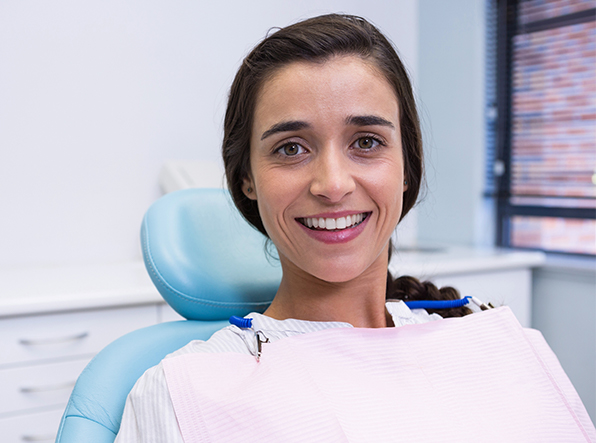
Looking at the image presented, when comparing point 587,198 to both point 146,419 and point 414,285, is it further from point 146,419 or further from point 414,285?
point 146,419

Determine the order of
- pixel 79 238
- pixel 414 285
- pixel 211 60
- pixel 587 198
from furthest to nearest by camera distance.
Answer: pixel 587 198
pixel 211 60
pixel 79 238
pixel 414 285

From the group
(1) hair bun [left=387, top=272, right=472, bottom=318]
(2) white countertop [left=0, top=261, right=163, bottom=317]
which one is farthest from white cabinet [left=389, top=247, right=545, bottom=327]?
(2) white countertop [left=0, top=261, right=163, bottom=317]

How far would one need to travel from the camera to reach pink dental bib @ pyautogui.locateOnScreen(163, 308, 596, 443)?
2.10 feet

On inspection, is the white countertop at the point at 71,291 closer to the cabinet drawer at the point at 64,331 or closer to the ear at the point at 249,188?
the cabinet drawer at the point at 64,331

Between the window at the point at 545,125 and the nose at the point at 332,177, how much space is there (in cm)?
190

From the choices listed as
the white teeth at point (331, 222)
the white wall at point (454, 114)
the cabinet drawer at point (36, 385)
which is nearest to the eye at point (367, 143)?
the white teeth at point (331, 222)

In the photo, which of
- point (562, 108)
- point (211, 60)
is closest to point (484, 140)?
point (562, 108)

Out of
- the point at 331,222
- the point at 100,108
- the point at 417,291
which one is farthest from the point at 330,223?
the point at 100,108

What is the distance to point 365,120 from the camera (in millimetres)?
753

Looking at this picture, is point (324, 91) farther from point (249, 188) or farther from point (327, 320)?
point (327, 320)

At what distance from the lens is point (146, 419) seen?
65 cm

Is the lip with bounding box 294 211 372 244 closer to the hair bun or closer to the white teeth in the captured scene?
the white teeth

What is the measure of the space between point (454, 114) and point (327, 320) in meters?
1.97

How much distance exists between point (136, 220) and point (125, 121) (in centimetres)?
37
